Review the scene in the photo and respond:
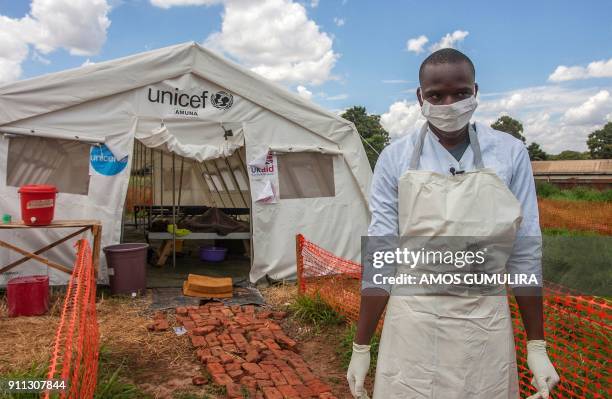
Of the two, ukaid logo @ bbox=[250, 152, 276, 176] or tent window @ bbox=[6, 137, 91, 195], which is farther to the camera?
ukaid logo @ bbox=[250, 152, 276, 176]

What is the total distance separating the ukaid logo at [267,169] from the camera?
7562 mm

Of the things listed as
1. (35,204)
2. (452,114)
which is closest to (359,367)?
(452,114)

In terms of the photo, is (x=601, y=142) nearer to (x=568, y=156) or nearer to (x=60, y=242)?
(x=568, y=156)

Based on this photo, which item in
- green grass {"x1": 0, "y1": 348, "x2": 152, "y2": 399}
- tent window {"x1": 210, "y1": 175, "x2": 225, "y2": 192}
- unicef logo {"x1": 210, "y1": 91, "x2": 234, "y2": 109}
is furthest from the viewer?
tent window {"x1": 210, "y1": 175, "x2": 225, "y2": 192}

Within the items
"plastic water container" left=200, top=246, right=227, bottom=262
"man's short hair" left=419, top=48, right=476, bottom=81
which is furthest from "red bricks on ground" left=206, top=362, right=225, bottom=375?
"plastic water container" left=200, top=246, right=227, bottom=262

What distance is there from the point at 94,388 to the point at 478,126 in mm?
3088

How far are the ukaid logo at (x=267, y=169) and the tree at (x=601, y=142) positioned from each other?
1767 inches

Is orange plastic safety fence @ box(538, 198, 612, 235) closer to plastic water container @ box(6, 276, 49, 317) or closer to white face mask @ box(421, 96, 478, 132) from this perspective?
white face mask @ box(421, 96, 478, 132)

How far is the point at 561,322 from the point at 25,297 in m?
5.82

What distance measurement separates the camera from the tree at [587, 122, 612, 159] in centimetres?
4379

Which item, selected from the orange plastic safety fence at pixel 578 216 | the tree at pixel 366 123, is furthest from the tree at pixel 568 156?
the orange plastic safety fence at pixel 578 216

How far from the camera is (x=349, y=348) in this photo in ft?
15.4

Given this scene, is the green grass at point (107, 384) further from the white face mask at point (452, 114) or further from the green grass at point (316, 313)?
the white face mask at point (452, 114)

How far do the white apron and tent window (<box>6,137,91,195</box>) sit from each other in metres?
6.13
